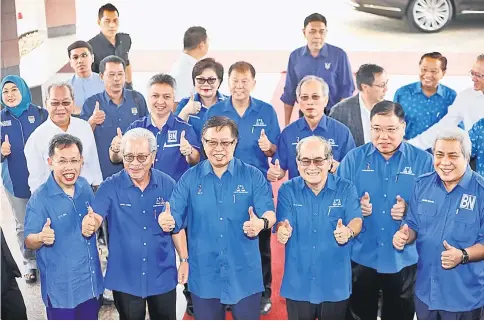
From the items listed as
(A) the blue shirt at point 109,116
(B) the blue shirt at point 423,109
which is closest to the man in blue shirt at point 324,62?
(B) the blue shirt at point 423,109

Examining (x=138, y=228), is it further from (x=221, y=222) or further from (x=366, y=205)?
(x=366, y=205)

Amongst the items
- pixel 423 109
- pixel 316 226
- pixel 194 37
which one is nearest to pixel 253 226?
pixel 316 226

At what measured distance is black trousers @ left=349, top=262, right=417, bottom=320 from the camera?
475 cm

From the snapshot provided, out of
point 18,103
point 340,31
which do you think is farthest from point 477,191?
point 340,31

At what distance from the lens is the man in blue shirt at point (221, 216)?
4.29 m

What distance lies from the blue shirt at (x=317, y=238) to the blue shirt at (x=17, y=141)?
7.81 feet

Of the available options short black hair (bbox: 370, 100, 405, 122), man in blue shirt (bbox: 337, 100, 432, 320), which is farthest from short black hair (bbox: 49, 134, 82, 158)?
short black hair (bbox: 370, 100, 405, 122)

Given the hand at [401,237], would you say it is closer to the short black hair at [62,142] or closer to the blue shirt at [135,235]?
the blue shirt at [135,235]

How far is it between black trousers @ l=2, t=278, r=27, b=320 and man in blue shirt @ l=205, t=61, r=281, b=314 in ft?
5.91

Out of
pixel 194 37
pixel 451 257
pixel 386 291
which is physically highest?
pixel 194 37

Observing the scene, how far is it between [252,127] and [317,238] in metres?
1.38

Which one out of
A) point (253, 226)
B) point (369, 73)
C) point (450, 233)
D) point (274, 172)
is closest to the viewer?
point (450, 233)

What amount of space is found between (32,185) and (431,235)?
9.30ft

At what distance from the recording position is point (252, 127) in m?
5.37
